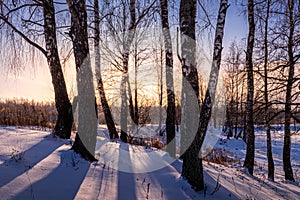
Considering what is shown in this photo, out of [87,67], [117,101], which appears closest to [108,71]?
[117,101]

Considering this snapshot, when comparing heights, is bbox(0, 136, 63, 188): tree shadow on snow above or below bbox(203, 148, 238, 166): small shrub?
above

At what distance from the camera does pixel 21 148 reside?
388 cm

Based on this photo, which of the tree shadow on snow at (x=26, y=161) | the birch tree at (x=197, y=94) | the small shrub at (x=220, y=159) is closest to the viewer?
the tree shadow on snow at (x=26, y=161)

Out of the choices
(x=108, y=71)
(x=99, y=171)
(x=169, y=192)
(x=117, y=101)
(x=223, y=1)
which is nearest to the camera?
(x=169, y=192)

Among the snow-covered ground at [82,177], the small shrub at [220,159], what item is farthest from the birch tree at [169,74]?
the small shrub at [220,159]

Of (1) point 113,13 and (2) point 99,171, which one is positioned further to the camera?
(1) point 113,13

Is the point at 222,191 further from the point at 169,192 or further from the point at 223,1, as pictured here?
the point at 223,1

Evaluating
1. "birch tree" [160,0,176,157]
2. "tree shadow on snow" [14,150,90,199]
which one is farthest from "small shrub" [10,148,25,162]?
"birch tree" [160,0,176,157]

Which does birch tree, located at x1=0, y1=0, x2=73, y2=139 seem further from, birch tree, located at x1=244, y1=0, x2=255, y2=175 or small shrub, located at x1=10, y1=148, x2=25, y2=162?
birch tree, located at x1=244, y1=0, x2=255, y2=175

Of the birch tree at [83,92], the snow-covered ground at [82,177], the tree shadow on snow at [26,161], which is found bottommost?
the snow-covered ground at [82,177]

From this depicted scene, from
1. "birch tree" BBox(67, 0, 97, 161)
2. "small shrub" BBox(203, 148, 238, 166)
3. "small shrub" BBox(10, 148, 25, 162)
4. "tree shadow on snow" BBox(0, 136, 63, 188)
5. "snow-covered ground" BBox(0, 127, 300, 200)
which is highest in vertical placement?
"birch tree" BBox(67, 0, 97, 161)

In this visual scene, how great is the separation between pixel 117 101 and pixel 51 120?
3744mm

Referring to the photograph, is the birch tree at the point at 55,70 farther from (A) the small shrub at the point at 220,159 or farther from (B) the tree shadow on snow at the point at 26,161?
(A) the small shrub at the point at 220,159

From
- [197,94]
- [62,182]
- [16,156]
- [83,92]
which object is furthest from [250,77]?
[16,156]
